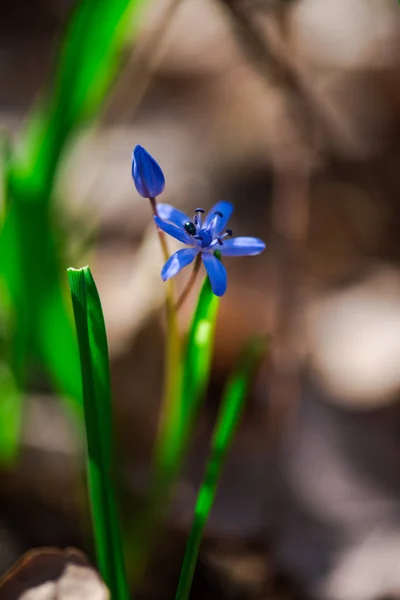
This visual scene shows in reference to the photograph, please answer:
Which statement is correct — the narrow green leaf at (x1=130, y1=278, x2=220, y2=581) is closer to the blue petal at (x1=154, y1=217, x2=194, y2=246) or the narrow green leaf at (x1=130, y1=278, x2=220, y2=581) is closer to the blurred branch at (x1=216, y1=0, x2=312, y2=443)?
the blue petal at (x1=154, y1=217, x2=194, y2=246)

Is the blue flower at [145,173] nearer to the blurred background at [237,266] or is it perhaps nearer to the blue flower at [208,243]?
the blue flower at [208,243]

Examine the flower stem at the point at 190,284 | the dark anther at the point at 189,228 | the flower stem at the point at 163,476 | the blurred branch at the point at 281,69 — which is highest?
the blurred branch at the point at 281,69

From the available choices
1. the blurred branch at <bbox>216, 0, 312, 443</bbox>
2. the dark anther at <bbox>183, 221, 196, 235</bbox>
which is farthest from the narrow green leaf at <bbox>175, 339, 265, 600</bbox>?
the blurred branch at <bbox>216, 0, 312, 443</bbox>

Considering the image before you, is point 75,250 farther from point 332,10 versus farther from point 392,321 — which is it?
point 332,10

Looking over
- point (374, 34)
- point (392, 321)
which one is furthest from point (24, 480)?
point (374, 34)

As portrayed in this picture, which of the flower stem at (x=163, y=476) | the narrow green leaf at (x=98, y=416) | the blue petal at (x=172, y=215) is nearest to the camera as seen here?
the narrow green leaf at (x=98, y=416)

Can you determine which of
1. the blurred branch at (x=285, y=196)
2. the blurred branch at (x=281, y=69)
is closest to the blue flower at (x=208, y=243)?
the blurred branch at (x=285, y=196)
